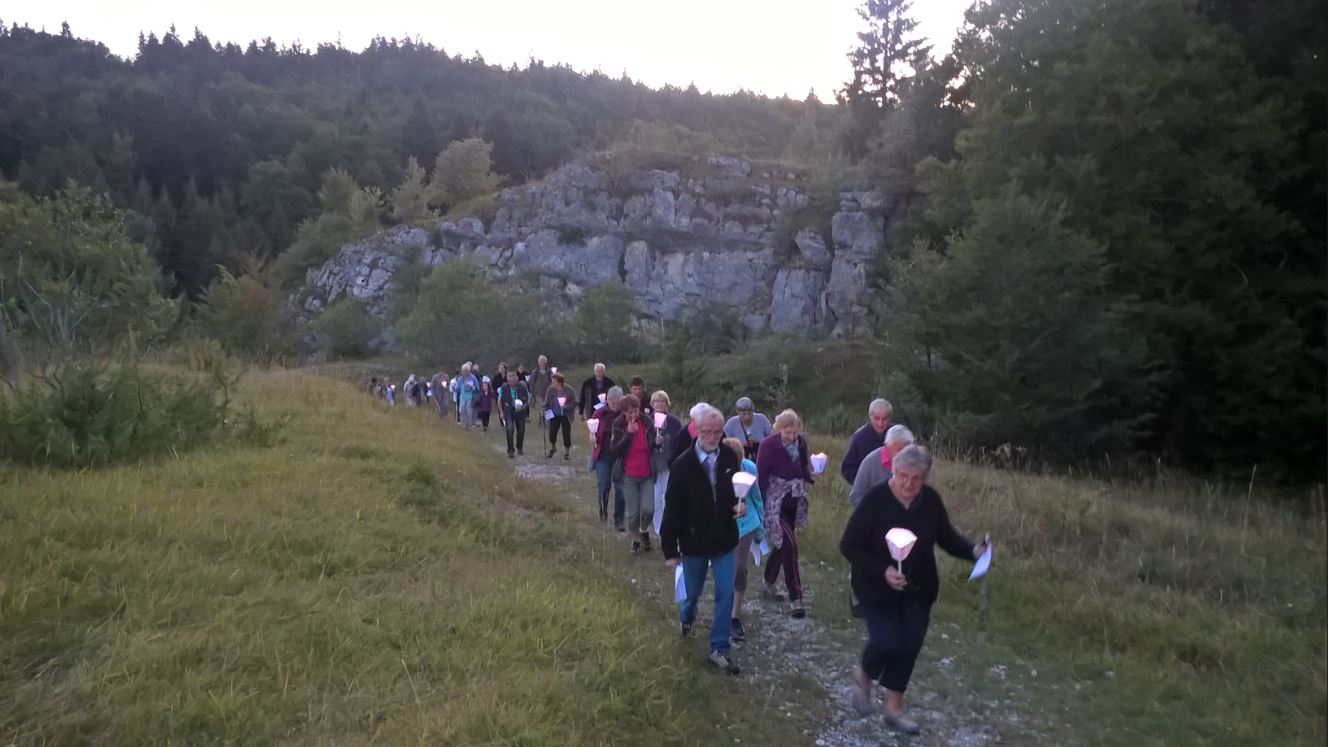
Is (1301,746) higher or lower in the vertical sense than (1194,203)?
lower

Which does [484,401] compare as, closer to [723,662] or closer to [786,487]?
[786,487]

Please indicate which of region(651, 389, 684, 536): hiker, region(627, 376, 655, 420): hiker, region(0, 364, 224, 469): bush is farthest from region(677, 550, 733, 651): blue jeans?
region(0, 364, 224, 469): bush

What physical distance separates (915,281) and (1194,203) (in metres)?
5.96

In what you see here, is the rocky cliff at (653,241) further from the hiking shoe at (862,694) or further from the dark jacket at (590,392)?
the hiking shoe at (862,694)

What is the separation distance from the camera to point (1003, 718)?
5629 mm

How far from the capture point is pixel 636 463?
9367 mm

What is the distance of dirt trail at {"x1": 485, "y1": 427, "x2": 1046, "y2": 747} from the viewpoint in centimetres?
538

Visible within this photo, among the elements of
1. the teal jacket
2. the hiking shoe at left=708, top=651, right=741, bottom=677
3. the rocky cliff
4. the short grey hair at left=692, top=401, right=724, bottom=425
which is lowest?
the hiking shoe at left=708, top=651, right=741, bottom=677

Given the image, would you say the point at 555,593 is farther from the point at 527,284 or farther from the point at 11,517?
the point at 527,284

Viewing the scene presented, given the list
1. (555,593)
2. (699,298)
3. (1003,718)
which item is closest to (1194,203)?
(1003,718)

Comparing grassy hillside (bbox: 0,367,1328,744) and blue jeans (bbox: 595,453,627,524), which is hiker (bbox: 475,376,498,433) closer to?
blue jeans (bbox: 595,453,627,524)

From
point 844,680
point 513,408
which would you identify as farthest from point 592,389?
point 844,680

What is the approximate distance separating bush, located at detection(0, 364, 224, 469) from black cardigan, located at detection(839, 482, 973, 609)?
23.8ft

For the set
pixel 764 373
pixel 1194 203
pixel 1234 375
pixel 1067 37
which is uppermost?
pixel 1067 37
